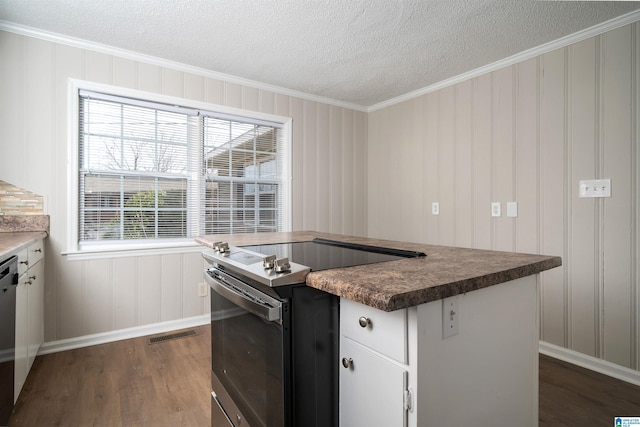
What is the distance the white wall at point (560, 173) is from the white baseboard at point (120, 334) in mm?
2509

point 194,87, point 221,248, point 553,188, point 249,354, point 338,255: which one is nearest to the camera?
point 249,354

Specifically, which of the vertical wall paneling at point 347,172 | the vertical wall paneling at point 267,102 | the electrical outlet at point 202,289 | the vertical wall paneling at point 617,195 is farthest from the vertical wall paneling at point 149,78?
the vertical wall paneling at point 617,195

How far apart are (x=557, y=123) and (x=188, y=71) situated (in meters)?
3.13

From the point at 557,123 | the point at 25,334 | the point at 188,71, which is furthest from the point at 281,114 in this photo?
the point at 25,334

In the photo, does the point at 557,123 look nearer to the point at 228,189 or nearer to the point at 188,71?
the point at 228,189

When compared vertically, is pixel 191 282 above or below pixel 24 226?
below

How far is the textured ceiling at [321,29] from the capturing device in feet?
6.88

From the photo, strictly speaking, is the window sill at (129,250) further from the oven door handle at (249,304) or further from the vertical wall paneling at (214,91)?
the oven door handle at (249,304)

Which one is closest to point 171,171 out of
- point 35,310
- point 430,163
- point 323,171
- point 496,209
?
point 35,310

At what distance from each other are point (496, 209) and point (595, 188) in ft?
2.34

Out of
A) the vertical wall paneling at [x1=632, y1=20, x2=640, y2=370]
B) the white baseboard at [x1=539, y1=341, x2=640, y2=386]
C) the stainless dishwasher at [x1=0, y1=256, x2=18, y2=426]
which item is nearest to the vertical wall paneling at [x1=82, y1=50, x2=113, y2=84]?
the stainless dishwasher at [x1=0, y1=256, x2=18, y2=426]

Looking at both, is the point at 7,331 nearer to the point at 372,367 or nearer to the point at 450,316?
the point at 372,367

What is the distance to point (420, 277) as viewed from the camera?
0.91m

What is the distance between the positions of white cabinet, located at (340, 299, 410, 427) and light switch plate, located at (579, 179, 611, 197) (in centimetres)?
227
